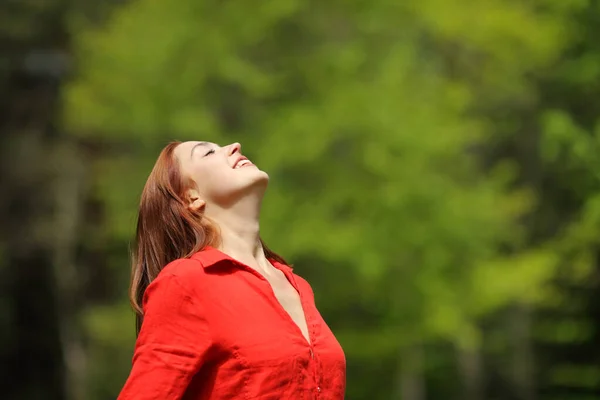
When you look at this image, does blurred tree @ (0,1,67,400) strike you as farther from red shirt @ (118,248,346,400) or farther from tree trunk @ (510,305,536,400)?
red shirt @ (118,248,346,400)

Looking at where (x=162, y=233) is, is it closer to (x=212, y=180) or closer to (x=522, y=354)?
(x=212, y=180)

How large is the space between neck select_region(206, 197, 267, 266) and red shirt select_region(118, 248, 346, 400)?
0.14 meters

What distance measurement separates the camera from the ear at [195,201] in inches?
98.2

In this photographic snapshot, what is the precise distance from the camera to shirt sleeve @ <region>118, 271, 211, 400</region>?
216 centimetres

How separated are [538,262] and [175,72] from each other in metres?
5.55

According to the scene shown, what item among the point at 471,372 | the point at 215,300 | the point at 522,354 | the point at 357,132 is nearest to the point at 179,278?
the point at 215,300

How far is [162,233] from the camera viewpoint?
8.11 feet

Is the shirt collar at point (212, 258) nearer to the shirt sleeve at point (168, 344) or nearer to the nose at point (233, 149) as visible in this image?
the shirt sleeve at point (168, 344)

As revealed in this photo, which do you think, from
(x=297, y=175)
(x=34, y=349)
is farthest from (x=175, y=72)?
(x=34, y=349)

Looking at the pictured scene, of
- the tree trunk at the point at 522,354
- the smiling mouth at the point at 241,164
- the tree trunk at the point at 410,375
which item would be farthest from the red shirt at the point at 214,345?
the tree trunk at the point at 522,354

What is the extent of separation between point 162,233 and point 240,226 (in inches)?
7.5

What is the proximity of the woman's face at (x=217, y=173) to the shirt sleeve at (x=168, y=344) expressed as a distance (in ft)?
1.02

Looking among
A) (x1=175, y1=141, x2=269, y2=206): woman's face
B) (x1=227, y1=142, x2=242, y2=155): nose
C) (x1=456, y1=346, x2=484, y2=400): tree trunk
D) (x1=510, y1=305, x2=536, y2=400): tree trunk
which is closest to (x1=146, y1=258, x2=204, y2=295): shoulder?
(x1=175, y1=141, x2=269, y2=206): woman's face

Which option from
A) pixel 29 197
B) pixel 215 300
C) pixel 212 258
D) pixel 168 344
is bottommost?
pixel 168 344
